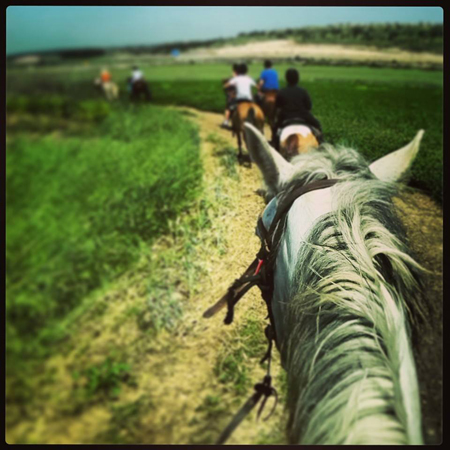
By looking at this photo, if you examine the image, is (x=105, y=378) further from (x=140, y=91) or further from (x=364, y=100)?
(x=364, y=100)

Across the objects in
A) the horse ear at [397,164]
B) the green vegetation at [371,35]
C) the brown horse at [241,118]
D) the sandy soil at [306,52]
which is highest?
the green vegetation at [371,35]

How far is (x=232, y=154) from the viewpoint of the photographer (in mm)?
1234

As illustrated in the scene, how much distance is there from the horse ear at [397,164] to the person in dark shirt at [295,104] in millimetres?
278

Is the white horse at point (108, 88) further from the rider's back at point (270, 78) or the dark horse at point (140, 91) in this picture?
the rider's back at point (270, 78)

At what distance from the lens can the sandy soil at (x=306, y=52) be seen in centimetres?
124

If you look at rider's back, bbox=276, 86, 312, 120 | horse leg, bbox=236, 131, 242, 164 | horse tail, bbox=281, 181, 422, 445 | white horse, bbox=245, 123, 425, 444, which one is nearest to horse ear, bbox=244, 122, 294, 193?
white horse, bbox=245, 123, 425, 444

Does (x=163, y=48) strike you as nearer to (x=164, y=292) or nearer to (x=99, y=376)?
(x=164, y=292)

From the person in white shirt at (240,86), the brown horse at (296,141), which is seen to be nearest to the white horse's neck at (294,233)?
the brown horse at (296,141)

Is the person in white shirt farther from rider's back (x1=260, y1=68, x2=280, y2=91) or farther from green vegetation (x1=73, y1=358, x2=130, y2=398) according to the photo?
green vegetation (x1=73, y1=358, x2=130, y2=398)

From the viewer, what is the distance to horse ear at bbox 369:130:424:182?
1114 mm

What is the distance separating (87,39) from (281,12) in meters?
0.61

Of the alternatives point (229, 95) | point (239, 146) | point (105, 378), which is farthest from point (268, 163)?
point (105, 378)

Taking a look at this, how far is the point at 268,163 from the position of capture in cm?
109

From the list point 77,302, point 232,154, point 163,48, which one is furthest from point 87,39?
point 77,302
